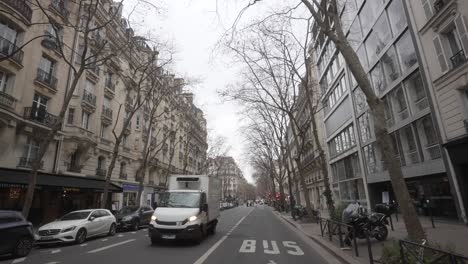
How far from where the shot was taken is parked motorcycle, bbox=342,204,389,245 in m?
10.1

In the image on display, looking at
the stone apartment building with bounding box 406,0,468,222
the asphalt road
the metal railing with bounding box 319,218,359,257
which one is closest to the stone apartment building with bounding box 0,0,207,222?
the asphalt road

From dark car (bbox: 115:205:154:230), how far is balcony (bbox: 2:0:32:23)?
13.3 m

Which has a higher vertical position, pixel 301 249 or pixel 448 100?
pixel 448 100

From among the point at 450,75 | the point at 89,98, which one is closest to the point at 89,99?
the point at 89,98

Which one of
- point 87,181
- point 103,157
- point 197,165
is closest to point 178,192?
point 87,181

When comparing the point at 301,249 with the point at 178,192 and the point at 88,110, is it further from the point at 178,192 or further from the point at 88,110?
the point at 88,110

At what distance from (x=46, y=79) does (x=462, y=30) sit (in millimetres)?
24085

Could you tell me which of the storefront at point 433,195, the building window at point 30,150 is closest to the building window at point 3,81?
the building window at point 30,150

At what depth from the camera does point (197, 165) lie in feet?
217

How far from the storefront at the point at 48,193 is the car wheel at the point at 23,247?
6664mm

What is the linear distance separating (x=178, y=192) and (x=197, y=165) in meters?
54.2

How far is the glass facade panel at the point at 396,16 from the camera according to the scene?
17.2 meters

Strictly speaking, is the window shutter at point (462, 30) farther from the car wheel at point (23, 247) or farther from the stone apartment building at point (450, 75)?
the car wheel at point (23, 247)

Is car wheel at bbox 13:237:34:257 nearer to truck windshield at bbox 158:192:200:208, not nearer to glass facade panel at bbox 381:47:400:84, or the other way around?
truck windshield at bbox 158:192:200:208
